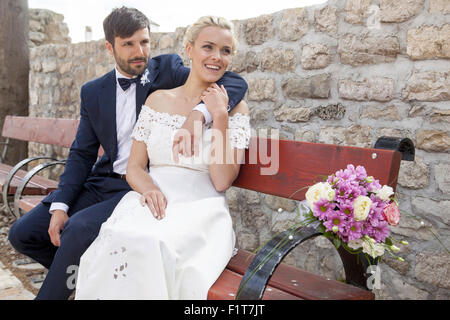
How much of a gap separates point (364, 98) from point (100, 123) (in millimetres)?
1578

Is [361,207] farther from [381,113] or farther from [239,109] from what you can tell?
[381,113]

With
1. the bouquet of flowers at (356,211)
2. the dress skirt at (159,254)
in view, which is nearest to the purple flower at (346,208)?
the bouquet of flowers at (356,211)

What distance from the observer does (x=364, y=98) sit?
258 centimetres

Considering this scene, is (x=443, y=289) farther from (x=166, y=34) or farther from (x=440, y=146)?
(x=166, y=34)

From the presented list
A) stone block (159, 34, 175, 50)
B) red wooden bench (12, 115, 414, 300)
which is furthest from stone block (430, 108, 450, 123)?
stone block (159, 34, 175, 50)

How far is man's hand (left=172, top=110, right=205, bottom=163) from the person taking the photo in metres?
2.10

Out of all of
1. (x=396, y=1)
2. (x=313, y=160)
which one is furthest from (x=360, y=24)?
(x=313, y=160)

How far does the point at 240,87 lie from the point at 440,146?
3.63 ft

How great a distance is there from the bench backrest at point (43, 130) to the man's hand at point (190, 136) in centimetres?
208

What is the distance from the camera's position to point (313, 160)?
6.51 ft


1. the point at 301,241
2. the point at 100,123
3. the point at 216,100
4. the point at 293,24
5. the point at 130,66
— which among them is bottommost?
the point at 301,241

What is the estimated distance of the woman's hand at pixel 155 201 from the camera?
1.90m

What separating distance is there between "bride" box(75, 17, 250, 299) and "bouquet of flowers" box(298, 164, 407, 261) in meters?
0.51

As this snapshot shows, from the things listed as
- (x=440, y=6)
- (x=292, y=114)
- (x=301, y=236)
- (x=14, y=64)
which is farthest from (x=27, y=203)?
(x=14, y=64)
